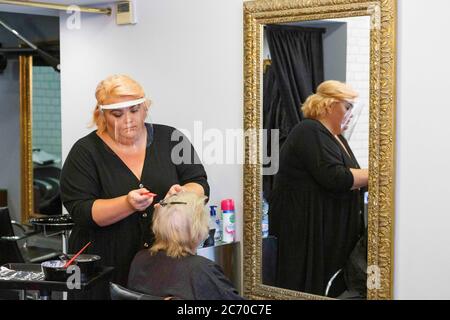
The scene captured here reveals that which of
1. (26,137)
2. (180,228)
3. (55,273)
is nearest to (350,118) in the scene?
(180,228)

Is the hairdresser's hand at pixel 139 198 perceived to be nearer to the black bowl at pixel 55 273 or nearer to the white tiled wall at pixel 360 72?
the black bowl at pixel 55 273

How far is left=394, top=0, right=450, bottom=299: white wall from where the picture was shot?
1.95 metres

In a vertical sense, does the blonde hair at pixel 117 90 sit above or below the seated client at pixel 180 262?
above

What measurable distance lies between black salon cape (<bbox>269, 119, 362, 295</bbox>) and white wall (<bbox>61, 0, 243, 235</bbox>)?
229 millimetres

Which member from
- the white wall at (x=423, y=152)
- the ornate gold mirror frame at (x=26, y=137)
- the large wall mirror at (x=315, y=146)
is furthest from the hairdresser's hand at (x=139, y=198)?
the ornate gold mirror frame at (x=26, y=137)

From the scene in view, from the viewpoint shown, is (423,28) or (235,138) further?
(235,138)

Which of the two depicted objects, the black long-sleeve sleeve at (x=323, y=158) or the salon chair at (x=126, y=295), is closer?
the salon chair at (x=126, y=295)

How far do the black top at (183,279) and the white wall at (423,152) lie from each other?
584 millimetres

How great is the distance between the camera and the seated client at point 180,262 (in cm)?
184

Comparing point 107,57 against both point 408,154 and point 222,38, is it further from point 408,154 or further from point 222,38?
point 408,154

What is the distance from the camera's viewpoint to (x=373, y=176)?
6.81 ft

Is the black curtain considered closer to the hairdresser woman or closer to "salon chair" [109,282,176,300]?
the hairdresser woman

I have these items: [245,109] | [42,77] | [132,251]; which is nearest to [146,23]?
[245,109]
